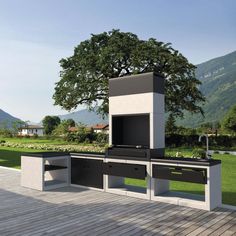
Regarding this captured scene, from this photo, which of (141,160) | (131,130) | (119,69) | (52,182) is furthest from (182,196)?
(119,69)

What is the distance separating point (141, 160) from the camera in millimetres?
6922

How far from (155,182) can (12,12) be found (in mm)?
7913

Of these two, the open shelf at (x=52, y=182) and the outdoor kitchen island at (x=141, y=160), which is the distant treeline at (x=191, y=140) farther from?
the outdoor kitchen island at (x=141, y=160)

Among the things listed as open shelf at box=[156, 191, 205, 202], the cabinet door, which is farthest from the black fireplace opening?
open shelf at box=[156, 191, 205, 202]

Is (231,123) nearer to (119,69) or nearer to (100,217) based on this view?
(119,69)

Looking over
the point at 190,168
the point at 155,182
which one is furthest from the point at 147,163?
the point at 190,168

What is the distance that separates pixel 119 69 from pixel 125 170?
18548 mm

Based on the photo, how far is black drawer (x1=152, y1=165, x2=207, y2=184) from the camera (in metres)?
5.90

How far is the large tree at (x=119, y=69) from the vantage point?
23.5 m

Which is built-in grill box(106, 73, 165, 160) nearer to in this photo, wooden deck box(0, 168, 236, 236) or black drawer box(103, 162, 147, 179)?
black drawer box(103, 162, 147, 179)

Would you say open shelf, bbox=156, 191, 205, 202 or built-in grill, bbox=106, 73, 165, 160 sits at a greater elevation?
built-in grill, bbox=106, 73, 165, 160

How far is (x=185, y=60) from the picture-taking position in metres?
24.0

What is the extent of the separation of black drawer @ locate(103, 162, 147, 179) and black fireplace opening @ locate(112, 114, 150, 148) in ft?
2.15

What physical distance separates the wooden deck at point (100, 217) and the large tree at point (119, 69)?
17479 millimetres
